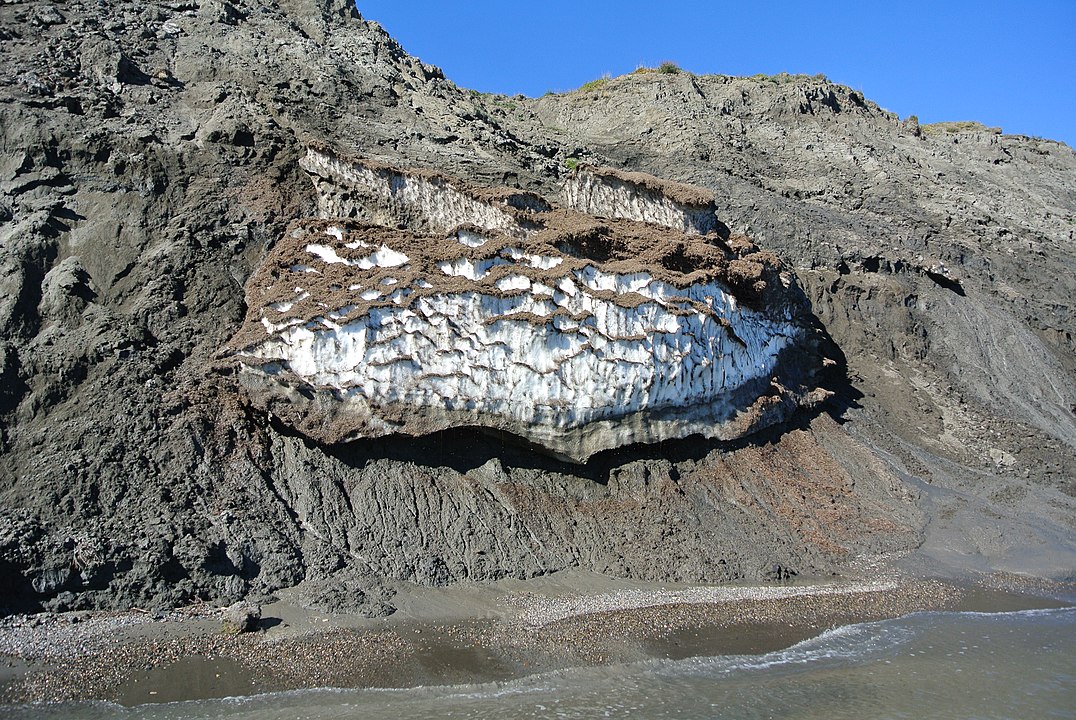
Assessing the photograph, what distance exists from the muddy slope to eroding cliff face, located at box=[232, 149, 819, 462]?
25.8 inches

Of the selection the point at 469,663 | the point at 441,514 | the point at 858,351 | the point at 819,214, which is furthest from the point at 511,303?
the point at 819,214

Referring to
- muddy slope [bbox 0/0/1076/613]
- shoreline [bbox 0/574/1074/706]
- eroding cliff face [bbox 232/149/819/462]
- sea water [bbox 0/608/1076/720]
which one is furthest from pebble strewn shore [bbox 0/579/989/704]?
eroding cliff face [bbox 232/149/819/462]

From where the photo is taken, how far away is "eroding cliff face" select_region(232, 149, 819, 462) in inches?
516

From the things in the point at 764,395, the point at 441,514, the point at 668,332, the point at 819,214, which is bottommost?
the point at 441,514

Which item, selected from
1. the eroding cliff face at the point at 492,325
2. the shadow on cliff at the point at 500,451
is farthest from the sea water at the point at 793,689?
the eroding cliff face at the point at 492,325

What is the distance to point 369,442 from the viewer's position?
13336 millimetres

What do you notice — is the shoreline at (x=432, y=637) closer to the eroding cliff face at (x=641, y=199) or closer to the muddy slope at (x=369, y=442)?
the muddy slope at (x=369, y=442)

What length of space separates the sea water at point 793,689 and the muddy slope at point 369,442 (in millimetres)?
2188

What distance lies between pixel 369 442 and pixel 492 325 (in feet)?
9.71

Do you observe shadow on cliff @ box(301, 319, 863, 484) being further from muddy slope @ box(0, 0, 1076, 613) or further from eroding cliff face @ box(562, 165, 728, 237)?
eroding cliff face @ box(562, 165, 728, 237)

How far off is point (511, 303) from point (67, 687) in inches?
337

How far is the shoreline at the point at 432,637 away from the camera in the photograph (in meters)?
9.27

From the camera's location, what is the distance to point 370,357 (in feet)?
43.2

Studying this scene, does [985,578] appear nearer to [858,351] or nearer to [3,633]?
[858,351]
